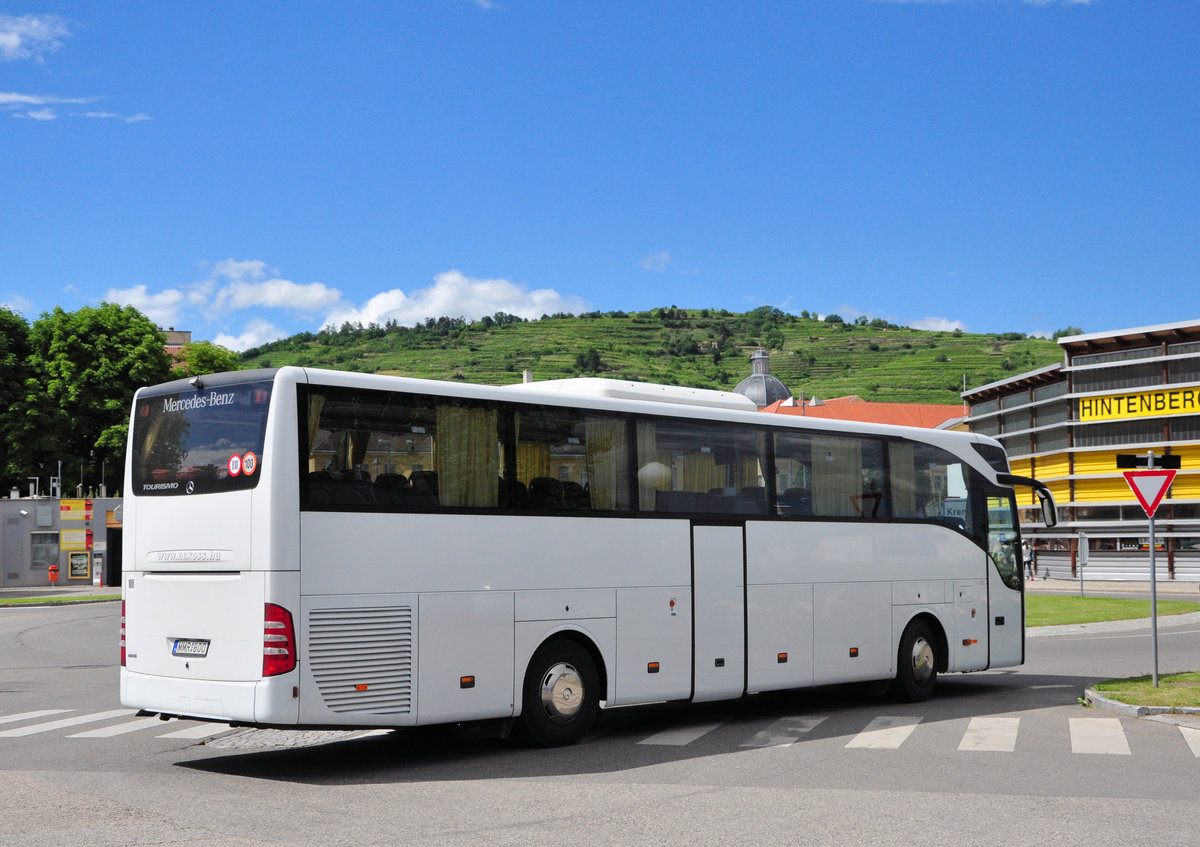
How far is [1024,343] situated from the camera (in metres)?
173

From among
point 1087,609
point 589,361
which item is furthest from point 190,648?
point 589,361

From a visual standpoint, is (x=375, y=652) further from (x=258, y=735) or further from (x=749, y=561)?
(x=749, y=561)

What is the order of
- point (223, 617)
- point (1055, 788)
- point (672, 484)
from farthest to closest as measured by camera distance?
point (672, 484) → point (223, 617) → point (1055, 788)

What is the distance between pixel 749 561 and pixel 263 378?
5614 millimetres

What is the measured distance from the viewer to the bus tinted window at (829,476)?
1351 cm

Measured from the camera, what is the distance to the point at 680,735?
12133mm

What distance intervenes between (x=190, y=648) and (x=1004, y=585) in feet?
35.3

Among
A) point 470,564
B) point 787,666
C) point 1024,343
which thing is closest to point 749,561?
point 787,666

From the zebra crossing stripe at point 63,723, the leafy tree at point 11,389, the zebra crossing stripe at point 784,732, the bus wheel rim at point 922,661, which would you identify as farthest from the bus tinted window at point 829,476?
the leafy tree at point 11,389

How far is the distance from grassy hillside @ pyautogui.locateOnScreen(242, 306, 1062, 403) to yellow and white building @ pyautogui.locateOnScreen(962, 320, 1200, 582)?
203ft

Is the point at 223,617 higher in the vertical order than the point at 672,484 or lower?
lower

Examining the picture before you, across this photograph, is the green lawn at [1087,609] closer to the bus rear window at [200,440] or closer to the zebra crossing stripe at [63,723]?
the zebra crossing stripe at [63,723]

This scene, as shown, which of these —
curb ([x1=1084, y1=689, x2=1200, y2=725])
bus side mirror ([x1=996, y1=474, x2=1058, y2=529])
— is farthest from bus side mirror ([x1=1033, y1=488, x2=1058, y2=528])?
curb ([x1=1084, y1=689, x2=1200, y2=725])

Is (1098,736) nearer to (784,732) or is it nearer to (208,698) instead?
(784,732)
